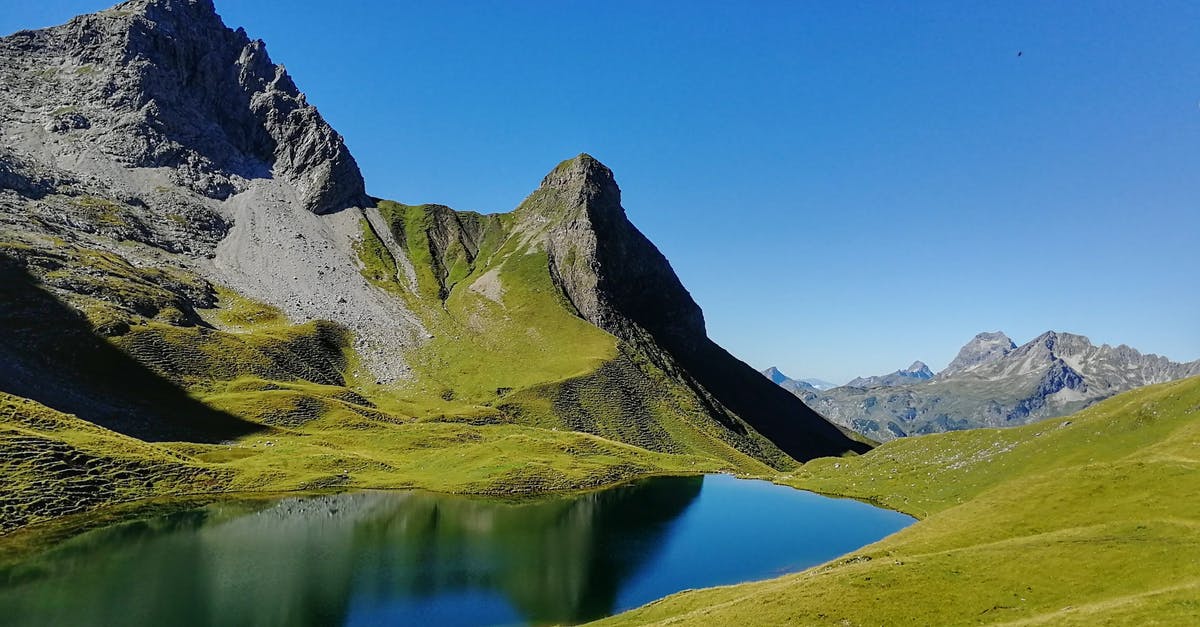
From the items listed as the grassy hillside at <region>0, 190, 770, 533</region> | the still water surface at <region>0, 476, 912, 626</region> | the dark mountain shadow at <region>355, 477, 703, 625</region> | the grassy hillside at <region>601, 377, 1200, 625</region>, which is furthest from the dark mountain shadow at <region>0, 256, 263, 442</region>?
the grassy hillside at <region>601, 377, 1200, 625</region>

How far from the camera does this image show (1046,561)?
40.0m

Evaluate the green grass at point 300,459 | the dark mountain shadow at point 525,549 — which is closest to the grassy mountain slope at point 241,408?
the green grass at point 300,459

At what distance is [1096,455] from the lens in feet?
261

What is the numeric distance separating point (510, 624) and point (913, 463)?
85917 millimetres

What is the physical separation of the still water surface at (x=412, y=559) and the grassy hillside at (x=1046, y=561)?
12.1 m

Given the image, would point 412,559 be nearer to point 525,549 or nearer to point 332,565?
point 332,565

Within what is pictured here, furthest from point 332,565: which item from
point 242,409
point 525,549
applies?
point 242,409

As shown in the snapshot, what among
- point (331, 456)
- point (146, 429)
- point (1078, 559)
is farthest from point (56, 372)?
point (1078, 559)

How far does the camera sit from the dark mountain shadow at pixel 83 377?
10806 centimetres

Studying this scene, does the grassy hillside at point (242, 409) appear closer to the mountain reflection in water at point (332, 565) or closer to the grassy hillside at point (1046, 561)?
the mountain reflection in water at point (332, 565)

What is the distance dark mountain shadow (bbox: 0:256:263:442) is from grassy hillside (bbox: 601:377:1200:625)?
106102 millimetres

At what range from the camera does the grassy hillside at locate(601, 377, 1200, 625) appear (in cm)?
3488

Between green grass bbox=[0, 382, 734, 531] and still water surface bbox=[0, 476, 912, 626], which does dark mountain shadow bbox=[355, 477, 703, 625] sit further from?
green grass bbox=[0, 382, 734, 531]

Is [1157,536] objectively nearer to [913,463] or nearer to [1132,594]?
[1132,594]
